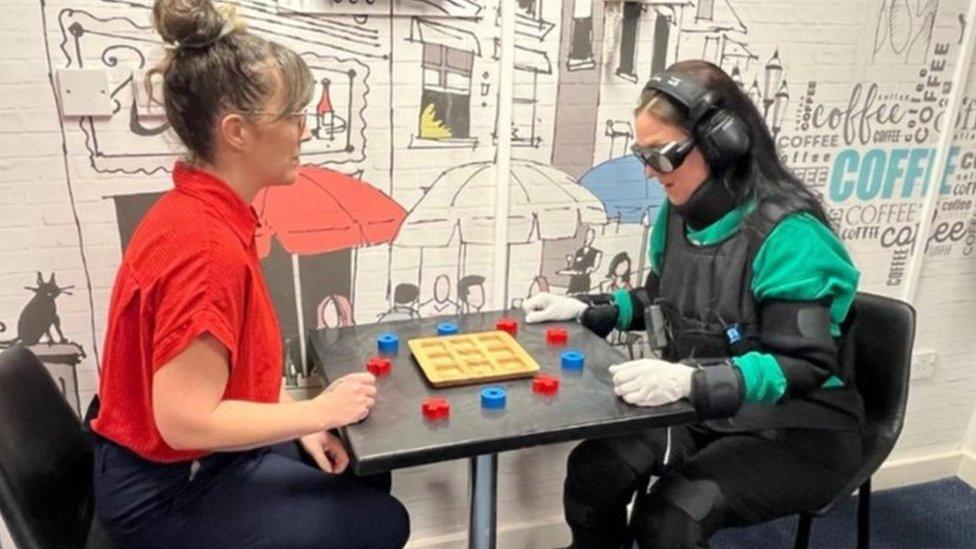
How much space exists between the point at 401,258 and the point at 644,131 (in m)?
0.58

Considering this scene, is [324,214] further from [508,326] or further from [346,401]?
[346,401]

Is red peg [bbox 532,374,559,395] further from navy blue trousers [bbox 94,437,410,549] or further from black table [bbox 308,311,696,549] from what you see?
navy blue trousers [bbox 94,437,410,549]

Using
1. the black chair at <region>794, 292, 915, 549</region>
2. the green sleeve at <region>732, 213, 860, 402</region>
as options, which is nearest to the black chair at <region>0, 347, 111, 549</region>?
the green sleeve at <region>732, 213, 860, 402</region>

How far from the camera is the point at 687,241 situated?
155 centimetres

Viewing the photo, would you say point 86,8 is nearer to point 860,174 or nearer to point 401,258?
point 401,258

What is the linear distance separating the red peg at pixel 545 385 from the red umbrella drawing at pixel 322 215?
0.56m

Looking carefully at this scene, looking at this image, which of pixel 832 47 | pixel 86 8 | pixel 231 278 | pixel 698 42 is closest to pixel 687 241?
pixel 698 42

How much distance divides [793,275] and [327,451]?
0.84 meters

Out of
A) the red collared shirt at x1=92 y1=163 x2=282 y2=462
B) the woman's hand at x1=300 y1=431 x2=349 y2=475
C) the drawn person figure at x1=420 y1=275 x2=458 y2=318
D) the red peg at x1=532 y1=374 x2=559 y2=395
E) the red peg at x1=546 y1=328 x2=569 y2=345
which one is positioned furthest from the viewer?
the drawn person figure at x1=420 y1=275 x2=458 y2=318

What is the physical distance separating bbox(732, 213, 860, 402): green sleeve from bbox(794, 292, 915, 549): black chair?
12.0 inches

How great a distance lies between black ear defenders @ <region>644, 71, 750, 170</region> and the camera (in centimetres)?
137

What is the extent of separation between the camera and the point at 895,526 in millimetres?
2225

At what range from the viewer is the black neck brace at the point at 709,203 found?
4.72 ft

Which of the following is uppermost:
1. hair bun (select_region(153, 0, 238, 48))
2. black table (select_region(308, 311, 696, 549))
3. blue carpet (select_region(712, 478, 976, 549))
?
hair bun (select_region(153, 0, 238, 48))
